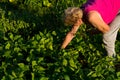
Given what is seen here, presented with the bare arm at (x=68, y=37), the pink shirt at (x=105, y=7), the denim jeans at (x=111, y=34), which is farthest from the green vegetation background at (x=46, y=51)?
the pink shirt at (x=105, y=7)

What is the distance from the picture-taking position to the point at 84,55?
18.9 ft

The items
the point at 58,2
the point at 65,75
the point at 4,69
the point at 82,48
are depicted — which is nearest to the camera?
the point at 65,75

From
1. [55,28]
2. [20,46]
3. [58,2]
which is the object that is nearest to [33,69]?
[20,46]

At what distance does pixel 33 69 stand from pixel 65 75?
49 centimetres

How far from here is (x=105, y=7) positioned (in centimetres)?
506

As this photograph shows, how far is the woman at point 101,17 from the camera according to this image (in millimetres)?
4840

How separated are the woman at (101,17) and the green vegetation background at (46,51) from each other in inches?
10.8

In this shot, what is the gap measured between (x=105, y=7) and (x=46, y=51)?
1081 millimetres

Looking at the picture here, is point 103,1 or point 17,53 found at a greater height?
point 103,1

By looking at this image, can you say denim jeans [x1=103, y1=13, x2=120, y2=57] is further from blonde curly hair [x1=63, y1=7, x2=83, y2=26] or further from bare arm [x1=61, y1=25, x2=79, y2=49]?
blonde curly hair [x1=63, y1=7, x2=83, y2=26]

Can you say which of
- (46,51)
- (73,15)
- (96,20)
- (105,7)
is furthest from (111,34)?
(46,51)

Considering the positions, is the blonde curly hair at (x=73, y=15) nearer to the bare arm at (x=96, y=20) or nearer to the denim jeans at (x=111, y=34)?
the bare arm at (x=96, y=20)

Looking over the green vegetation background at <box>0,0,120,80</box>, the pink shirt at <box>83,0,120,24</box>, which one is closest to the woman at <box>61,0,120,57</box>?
the pink shirt at <box>83,0,120,24</box>

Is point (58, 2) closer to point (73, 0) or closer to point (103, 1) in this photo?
point (73, 0)
